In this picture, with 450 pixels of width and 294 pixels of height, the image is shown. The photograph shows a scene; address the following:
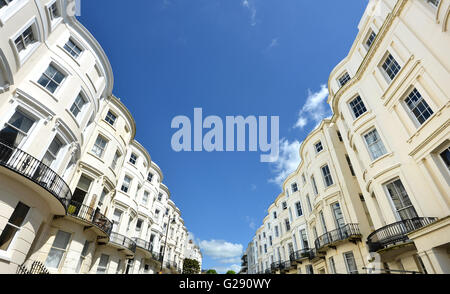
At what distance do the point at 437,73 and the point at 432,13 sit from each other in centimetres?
333

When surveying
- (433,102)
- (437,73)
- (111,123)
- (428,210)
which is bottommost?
(428,210)

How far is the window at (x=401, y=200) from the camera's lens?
11484 mm

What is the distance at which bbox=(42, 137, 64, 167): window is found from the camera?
11422mm

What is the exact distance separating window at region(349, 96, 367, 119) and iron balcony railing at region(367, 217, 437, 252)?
26.1 ft

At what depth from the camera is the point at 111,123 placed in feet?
63.7

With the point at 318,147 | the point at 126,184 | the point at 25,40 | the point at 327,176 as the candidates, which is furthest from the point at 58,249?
the point at 318,147

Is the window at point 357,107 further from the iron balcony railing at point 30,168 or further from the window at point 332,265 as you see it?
the iron balcony railing at point 30,168

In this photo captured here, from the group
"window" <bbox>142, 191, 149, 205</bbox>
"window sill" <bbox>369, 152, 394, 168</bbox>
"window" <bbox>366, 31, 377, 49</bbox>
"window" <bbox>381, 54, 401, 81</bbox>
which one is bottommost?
"window sill" <bbox>369, 152, 394, 168</bbox>

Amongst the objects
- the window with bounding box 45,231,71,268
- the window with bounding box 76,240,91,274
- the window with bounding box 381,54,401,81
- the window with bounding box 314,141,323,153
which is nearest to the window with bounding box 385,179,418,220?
the window with bounding box 381,54,401,81

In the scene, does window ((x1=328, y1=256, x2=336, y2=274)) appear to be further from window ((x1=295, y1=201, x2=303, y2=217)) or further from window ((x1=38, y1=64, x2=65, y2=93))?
window ((x1=38, y1=64, x2=65, y2=93))

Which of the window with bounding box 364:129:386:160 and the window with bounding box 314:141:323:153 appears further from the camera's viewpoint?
the window with bounding box 314:141:323:153
